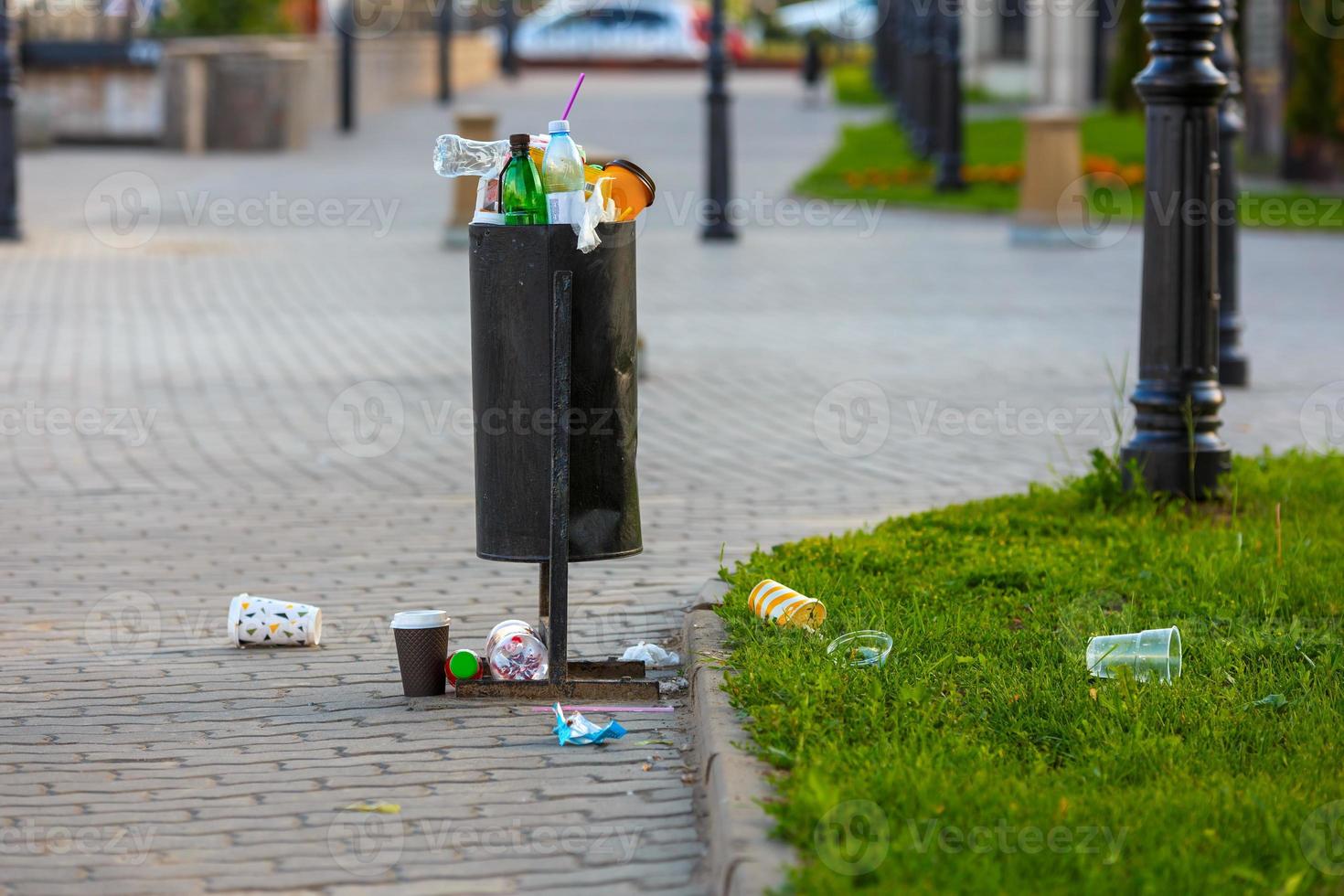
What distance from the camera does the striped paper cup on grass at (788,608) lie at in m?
5.05

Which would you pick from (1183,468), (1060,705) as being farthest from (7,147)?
(1060,705)

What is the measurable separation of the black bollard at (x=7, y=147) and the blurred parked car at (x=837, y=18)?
34779 millimetres

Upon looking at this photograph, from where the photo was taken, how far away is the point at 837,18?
52094 millimetres

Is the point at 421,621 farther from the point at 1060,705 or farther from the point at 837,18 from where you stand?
the point at 837,18

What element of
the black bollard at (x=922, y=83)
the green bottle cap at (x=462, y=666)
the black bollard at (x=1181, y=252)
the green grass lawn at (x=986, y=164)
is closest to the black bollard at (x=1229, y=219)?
the black bollard at (x=1181, y=252)

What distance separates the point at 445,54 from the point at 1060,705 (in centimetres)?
2965

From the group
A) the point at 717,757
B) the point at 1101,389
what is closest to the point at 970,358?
the point at 1101,389

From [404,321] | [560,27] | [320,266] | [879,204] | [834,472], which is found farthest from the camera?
[560,27]

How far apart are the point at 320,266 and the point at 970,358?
634cm

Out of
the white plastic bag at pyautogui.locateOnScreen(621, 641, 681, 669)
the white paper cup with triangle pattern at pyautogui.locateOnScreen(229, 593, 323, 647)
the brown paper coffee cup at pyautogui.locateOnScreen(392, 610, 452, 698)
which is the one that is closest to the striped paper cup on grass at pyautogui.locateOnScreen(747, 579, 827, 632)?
the white plastic bag at pyautogui.locateOnScreen(621, 641, 681, 669)

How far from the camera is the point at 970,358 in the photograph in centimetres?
1102

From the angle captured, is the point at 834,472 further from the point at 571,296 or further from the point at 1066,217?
the point at 1066,217

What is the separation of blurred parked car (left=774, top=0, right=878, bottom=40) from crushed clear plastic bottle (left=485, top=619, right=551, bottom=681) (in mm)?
44944

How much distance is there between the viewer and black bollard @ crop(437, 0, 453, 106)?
32.0m
